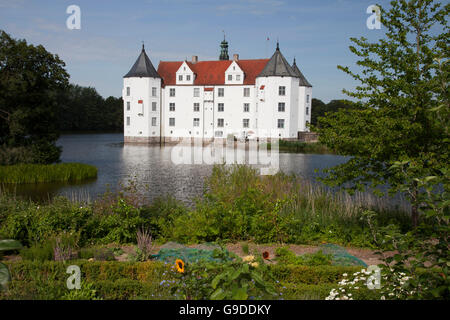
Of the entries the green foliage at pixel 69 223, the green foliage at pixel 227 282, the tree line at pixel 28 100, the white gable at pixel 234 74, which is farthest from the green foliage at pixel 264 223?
the white gable at pixel 234 74

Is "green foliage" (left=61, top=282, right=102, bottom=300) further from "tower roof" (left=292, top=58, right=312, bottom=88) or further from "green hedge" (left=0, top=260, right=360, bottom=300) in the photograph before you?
→ "tower roof" (left=292, top=58, right=312, bottom=88)

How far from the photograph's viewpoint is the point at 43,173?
15984mm

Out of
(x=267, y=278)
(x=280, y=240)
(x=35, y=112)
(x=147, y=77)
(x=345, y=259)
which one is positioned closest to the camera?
(x=267, y=278)

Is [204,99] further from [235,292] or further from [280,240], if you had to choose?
[235,292]

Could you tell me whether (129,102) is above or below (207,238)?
above

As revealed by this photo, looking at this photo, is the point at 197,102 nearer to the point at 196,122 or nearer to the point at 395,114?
the point at 196,122

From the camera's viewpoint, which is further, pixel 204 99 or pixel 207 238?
pixel 204 99

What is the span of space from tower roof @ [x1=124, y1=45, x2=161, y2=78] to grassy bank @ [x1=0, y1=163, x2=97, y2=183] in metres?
26.4

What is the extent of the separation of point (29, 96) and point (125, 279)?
16680 millimetres

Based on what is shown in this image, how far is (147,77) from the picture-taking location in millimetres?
41688

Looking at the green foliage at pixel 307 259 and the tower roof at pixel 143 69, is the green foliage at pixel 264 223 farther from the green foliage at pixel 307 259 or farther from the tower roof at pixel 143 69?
the tower roof at pixel 143 69

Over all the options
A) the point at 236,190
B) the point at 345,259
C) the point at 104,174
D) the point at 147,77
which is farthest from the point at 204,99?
the point at 345,259

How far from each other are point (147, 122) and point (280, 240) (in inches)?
1487

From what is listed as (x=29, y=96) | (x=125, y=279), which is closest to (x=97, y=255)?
(x=125, y=279)
